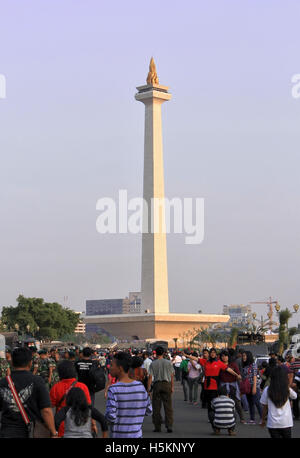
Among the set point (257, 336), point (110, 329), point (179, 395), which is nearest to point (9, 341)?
point (257, 336)

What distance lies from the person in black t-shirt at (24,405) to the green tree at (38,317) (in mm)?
115229

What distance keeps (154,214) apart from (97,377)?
111 metres

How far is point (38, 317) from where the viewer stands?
126250 mm

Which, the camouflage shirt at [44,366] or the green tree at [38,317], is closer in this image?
the camouflage shirt at [44,366]

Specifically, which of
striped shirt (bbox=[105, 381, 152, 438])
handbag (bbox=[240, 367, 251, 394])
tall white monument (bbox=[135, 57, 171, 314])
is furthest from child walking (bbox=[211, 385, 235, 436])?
tall white monument (bbox=[135, 57, 171, 314])

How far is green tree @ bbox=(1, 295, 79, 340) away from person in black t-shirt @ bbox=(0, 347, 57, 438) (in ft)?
378

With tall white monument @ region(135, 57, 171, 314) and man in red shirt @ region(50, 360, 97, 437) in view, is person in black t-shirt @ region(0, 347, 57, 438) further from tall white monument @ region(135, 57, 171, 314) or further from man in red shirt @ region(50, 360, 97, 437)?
tall white monument @ region(135, 57, 171, 314)

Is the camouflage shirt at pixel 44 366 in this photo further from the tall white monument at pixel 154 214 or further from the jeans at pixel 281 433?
the tall white monument at pixel 154 214

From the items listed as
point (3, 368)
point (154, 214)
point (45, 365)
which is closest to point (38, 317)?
point (154, 214)

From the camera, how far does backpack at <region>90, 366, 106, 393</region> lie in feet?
45.2

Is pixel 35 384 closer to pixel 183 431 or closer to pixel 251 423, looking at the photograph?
pixel 183 431

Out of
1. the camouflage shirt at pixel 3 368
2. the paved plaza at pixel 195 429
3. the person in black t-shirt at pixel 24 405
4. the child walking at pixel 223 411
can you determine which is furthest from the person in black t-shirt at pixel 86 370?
the camouflage shirt at pixel 3 368

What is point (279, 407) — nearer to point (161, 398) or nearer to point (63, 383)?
point (63, 383)

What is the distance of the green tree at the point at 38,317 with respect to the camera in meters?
125
